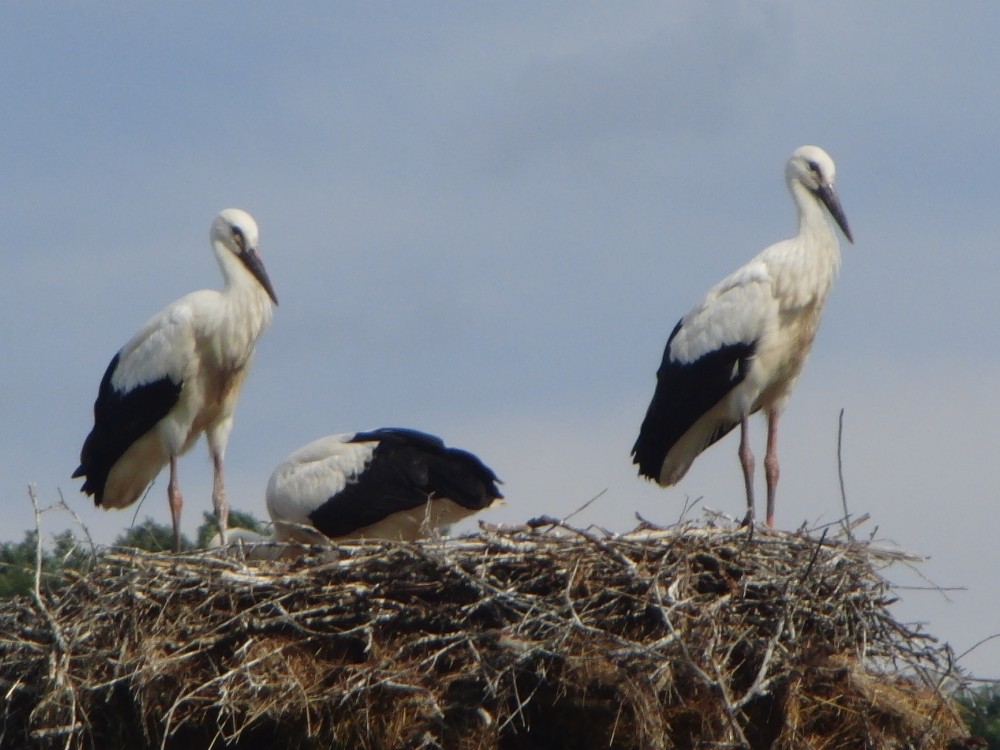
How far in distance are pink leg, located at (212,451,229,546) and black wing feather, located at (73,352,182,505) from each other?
40 cm

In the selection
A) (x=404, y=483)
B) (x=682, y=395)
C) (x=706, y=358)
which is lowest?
(x=404, y=483)

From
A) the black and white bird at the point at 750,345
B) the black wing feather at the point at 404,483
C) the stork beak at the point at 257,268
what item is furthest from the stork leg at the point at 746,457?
the stork beak at the point at 257,268

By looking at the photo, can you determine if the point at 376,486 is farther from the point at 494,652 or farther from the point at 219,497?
the point at 494,652

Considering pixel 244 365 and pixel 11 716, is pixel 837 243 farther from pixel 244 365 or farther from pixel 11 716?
pixel 11 716

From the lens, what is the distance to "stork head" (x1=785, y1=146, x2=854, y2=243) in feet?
34.1

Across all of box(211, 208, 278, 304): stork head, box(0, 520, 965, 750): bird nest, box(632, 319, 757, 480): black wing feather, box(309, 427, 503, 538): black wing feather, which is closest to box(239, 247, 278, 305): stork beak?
box(211, 208, 278, 304): stork head

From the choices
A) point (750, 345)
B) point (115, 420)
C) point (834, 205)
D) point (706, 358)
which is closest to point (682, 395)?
point (706, 358)

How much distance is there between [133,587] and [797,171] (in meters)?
4.18

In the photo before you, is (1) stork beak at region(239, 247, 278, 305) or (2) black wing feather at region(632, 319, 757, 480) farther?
(1) stork beak at region(239, 247, 278, 305)

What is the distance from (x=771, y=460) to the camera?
1032cm

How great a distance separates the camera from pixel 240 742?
795 cm

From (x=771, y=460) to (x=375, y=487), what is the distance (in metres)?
1.95

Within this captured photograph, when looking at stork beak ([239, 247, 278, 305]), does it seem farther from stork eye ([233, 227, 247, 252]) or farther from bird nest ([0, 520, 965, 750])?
bird nest ([0, 520, 965, 750])

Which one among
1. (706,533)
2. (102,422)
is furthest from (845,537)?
(102,422)
